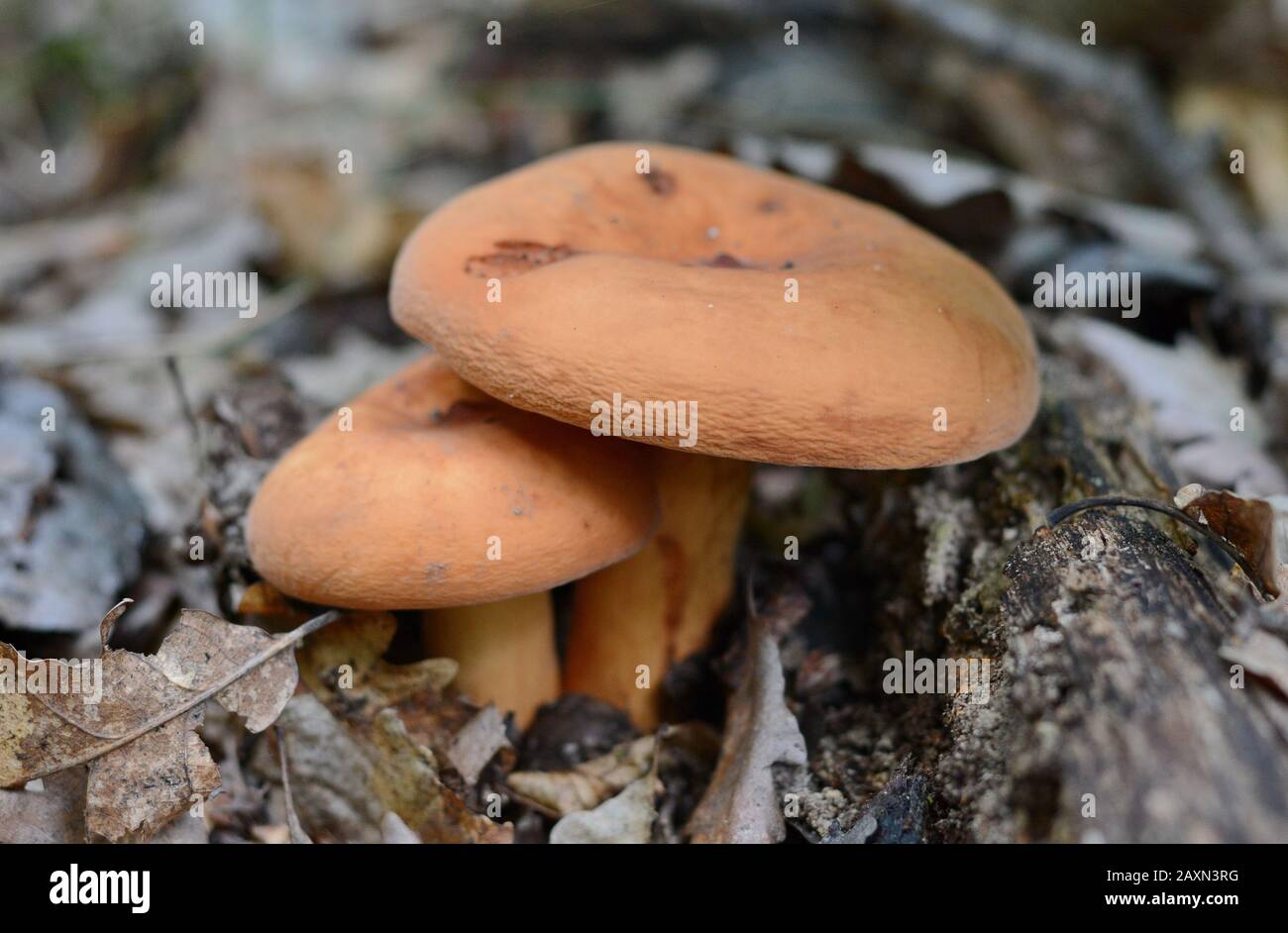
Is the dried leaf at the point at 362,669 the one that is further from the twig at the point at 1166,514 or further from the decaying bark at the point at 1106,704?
the twig at the point at 1166,514

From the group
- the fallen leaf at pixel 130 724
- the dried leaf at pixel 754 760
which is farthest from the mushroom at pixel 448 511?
the dried leaf at pixel 754 760

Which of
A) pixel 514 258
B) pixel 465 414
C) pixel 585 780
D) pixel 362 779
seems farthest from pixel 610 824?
pixel 514 258

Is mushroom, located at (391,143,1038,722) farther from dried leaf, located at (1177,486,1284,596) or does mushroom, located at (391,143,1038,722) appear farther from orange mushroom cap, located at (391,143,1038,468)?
dried leaf, located at (1177,486,1284,596)

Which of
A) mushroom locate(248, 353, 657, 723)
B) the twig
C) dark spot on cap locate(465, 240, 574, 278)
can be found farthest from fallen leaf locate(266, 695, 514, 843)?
the twig

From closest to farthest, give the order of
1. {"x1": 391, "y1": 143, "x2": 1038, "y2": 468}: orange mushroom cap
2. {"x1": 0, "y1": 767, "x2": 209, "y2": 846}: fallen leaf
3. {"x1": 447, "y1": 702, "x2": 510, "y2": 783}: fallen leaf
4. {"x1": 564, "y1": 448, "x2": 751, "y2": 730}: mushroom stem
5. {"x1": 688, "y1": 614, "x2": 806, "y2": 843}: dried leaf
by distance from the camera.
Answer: {"x1": 391, "y1": 143, "x2": 1038, "y2": 468}: orange mushroom cap, {"x1": 0, "y1": 767, "x2": 209, "y2": 846}: fallen leaf, {"x1": 688, "y1": 614, "x2": 806, "y2": 843}: dried leaf, {"x1": 447, "y1": 702, "x2": 510, "y2": 783}: fallen leaf, {"x1": 564, "y1": 448, "x2": 751, "y2": 730}: mushroom stem

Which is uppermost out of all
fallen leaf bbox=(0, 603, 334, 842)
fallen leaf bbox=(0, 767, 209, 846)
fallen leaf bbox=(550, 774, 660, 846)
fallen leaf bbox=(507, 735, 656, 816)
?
fallen leaf bbox=(0, 603, 334, 842)
